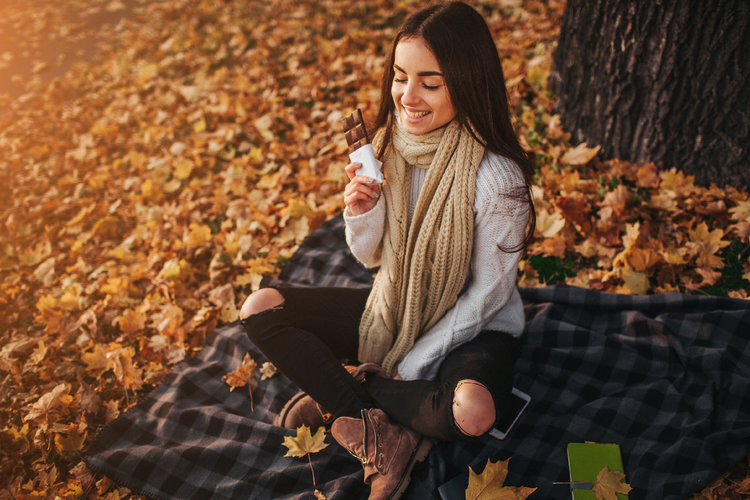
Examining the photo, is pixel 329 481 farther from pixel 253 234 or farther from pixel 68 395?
pixel 253 234

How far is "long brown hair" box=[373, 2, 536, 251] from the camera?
133 centimetres

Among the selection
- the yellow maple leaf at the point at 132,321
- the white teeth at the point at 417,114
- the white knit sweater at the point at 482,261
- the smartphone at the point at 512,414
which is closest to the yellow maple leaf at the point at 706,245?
the white knit sweater at the point at 482,261

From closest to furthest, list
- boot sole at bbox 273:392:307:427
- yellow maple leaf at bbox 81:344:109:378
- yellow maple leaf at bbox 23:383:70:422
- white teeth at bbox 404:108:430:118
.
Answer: white teeth at bbox 404:108:430:118, boot sole at bbox 273:392:307:427, yellow maple leaf at bbox 23:383:70:422, yellow maple leaf at bbox 81:344:109:378

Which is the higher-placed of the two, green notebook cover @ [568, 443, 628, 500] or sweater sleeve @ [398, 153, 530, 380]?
sweater sleeve @ [398, 153, 530, 380]

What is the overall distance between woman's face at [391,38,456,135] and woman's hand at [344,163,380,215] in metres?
0.24

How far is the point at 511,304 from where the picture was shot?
5.69 ft

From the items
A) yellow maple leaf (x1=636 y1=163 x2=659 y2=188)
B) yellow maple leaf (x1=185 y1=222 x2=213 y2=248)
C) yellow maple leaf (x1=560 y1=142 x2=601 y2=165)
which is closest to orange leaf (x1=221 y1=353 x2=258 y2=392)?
yellow maple leaf (x1=185 y1=222 x2=213 y2=248)

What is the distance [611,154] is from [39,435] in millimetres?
3269

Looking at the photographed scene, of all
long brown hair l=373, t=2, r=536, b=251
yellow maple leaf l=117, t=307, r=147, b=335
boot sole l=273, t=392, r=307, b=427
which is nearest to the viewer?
long brown hair l=373, t=2, r=536, b=251

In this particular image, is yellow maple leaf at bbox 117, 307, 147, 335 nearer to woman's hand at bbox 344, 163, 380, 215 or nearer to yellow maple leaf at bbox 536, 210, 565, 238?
woman's hand at bbox 344, 163, 380, 215

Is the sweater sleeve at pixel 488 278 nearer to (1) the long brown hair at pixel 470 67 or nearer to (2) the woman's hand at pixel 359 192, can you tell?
(1) the long brown hair at pixel 470 67

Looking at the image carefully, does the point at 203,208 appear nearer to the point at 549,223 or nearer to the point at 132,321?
the point at 132,321

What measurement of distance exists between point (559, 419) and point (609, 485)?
11.0 inches

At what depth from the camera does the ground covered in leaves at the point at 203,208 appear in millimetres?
2061
